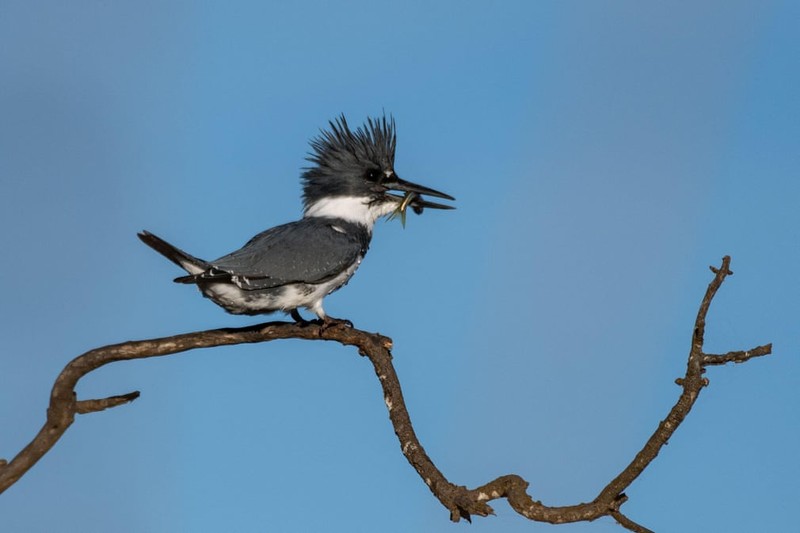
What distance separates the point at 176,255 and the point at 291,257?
45 cm

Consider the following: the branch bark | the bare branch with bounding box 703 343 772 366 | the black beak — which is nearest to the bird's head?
the black beak

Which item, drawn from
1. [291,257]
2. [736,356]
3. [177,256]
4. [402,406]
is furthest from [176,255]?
[736,356]

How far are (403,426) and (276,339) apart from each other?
0.60m

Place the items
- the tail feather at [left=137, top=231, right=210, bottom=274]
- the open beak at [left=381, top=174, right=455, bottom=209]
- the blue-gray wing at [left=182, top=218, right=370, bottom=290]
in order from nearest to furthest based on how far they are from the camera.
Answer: the tail feather at [left=137, top=231, right=210, bottom=274]
the blue-gray wing at [left=182, top=218, right=370, bottom=290]
the open beak at [left=381, top=174, right=455, bottom=209]

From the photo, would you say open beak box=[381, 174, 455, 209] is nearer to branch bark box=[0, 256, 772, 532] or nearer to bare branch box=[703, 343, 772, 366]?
branch bark box=[0, 256, 772, 532]

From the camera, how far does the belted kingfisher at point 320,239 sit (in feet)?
12.0

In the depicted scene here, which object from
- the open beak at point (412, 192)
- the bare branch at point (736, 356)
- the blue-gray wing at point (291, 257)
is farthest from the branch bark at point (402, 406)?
the open beak at point (412, 192)

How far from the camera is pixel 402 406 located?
10.4ft

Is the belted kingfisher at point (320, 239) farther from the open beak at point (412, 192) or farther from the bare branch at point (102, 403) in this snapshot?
the bare branch at point (102, 403)

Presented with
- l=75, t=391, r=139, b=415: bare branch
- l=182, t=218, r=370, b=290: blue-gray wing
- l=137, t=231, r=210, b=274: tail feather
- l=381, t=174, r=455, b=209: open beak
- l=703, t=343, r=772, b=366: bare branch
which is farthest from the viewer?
l=381, t=174, r=455, b=209: open beak

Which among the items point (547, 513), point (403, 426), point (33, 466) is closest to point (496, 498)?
point (547, 513)

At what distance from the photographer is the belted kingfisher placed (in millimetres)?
3658

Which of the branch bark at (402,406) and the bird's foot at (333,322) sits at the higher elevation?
the bird's foot at (333,322)

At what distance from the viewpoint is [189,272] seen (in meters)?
3.65
